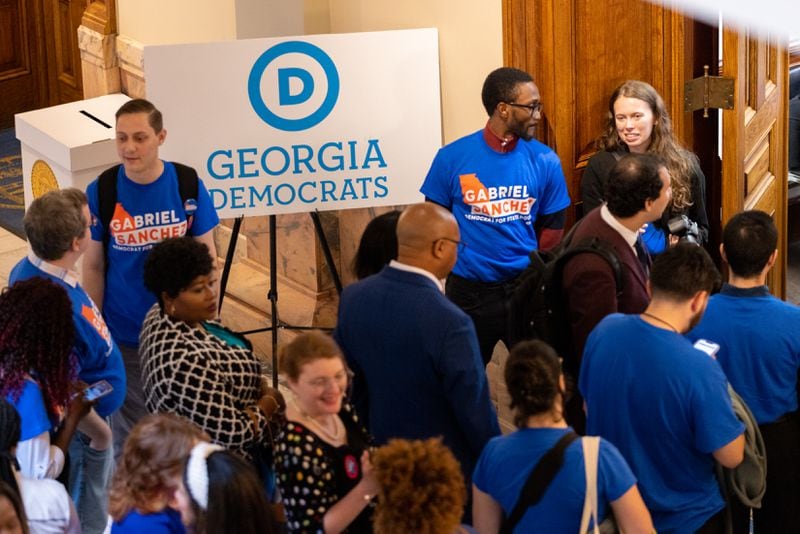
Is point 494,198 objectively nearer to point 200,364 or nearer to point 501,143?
point 501,143

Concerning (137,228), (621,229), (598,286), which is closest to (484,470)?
(598,286)

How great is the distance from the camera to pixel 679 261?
10.4 feet

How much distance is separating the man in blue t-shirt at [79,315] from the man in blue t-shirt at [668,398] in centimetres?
146

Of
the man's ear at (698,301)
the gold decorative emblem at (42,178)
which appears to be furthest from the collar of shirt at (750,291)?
the gold decorative emblem at (42,178)

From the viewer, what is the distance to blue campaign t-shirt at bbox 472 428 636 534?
2.80m

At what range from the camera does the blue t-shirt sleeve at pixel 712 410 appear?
121 inches

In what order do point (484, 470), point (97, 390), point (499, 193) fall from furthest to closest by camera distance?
point (499, 193) < point (97, 390) < point (484, 470)

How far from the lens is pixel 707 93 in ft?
16.8

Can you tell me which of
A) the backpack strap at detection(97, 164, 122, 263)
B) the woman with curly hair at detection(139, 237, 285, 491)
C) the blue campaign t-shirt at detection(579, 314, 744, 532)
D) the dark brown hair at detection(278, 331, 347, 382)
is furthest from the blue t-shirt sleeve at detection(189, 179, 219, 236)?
the blue campaign t-shirt at detection(579, 314, 744, 532)

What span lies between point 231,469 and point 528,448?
68cm

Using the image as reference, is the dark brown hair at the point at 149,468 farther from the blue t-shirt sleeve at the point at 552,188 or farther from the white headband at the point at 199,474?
the blue t-shirt sleeve at the point at 552,188

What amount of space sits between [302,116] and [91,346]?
1948 millimetres

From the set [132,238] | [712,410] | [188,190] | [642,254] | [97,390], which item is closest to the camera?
[712,410]

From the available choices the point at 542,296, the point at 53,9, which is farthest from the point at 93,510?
the point at 53,9
